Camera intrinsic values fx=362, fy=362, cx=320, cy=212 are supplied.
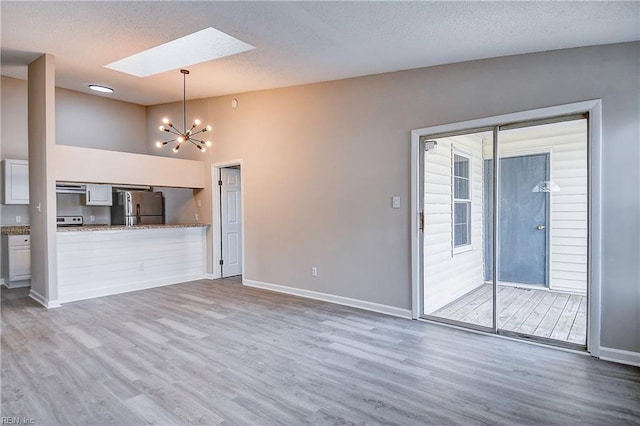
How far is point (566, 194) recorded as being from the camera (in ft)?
11.2

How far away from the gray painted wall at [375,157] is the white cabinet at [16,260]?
3.32 metres

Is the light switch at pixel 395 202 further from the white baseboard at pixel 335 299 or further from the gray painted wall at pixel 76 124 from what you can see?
the gray painted wall at pixel 76 124

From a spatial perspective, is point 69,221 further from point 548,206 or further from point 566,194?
point 566,194

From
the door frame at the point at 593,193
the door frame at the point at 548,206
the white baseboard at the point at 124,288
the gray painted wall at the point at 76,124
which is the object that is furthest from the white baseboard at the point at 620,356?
the gray painted wall at the point at 76,124

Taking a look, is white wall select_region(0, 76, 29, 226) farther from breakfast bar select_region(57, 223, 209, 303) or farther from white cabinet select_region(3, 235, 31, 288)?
breakfast bar select_region(57, 223, 209, 303)

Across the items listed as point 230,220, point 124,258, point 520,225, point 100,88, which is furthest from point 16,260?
point 520,225

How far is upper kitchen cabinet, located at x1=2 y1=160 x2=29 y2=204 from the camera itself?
5.75 m

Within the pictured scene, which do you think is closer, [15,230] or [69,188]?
[15,230]

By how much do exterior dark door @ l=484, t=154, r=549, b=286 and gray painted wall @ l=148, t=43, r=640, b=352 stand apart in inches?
23.8

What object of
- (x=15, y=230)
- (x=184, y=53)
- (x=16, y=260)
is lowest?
(x=16, y=260)

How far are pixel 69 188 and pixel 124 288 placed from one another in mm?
2368

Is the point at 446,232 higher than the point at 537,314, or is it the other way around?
the point at 446,232

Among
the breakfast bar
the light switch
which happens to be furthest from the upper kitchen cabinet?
the light switch

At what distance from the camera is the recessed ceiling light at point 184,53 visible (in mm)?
4012
